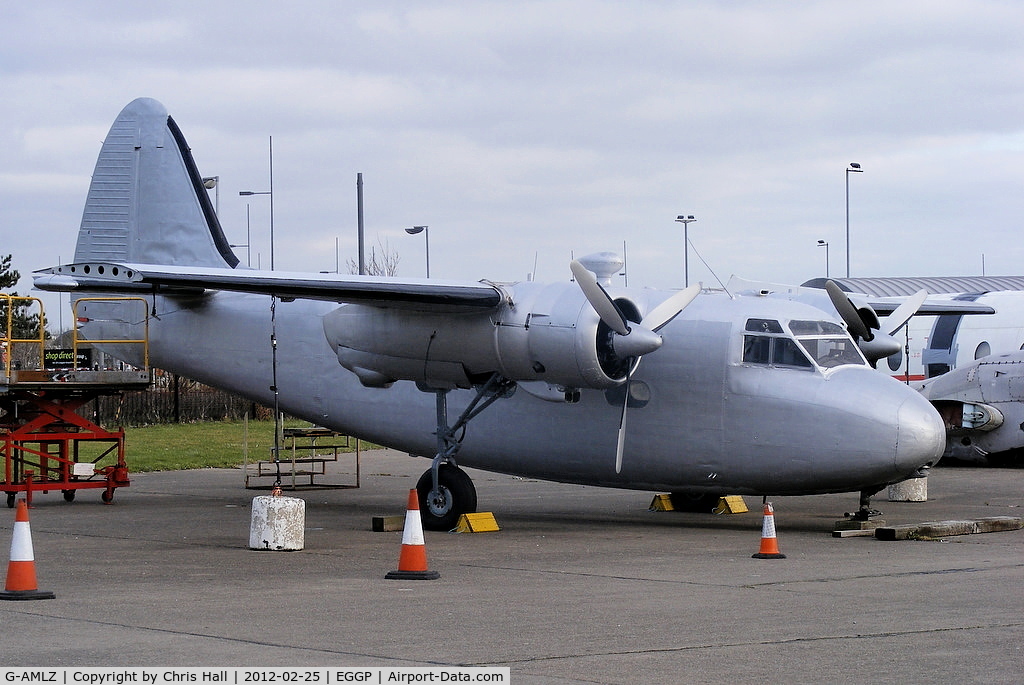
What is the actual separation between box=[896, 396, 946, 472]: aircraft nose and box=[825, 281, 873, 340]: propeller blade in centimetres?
293

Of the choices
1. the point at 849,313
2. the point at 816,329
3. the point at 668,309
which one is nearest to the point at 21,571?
the point at 668,309

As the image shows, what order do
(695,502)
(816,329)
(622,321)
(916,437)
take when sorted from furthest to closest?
1. (695,502)
2. (816,329)
3. (622,321)
4. (916,437)

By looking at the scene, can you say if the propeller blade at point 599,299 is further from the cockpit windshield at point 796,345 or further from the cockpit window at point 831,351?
the cockpit window at point 831,351

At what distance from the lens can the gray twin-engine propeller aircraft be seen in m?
15.1

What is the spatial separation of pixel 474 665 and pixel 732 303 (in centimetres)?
949

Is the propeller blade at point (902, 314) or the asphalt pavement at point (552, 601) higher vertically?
the propeller blade at point (902, 314)

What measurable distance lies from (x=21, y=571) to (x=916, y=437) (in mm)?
9643

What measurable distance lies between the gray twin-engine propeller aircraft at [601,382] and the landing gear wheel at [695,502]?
40 millimetres

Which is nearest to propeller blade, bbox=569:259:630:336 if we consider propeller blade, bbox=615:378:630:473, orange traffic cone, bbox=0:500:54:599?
propeller blade, bbox=615:378:630:473

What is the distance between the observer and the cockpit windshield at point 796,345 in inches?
613

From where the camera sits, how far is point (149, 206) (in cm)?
2102

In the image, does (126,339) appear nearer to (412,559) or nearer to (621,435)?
(621,435)

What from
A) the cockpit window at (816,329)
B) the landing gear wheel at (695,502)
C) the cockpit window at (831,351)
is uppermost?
the cockpit window at (816,329)

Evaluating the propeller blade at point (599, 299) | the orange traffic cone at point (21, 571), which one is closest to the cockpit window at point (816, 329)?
the propeller blade at point (599, 299)
